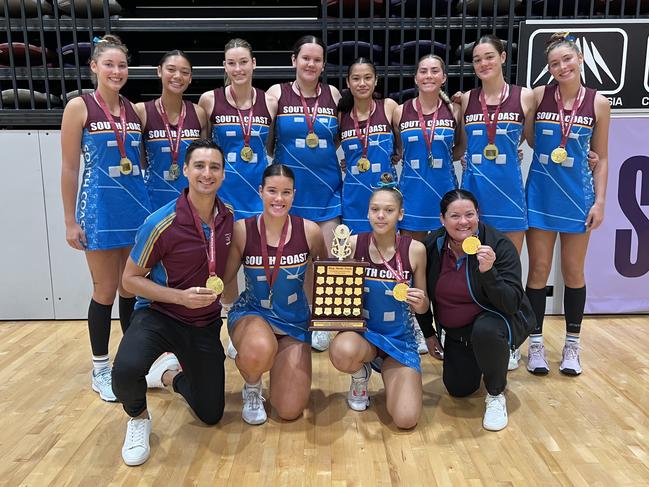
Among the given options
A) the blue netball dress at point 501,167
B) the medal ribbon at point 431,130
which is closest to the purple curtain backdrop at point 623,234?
the blue netball dress at point 501,167

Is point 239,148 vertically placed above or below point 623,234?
above

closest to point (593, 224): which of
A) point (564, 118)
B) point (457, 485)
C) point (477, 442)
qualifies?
point (564, 118)

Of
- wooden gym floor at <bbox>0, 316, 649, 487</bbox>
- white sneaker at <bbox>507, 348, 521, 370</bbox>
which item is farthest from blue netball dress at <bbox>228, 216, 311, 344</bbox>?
white sneaker at <bbox>507, 348, 521, 370</bbox>

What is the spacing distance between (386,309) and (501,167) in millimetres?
903

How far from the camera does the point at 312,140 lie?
2.75 meters

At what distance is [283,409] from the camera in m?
2.29

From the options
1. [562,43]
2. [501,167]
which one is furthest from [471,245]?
[562,43]

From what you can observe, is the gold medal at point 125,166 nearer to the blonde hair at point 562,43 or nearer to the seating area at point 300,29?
the seating area at point 300,29

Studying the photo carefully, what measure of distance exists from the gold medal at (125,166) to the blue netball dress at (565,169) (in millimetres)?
1878

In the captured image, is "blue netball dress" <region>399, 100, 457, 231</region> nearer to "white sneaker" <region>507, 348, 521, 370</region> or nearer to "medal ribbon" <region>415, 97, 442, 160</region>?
"medal ribbon" <region>415, 97, 442, 160</region>

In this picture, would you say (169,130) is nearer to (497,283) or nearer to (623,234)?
(497,283)

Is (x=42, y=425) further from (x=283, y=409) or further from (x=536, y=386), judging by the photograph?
(x=536, y=386)

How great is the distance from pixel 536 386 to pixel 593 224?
2.63 ft

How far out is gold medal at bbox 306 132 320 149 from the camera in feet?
9.03
